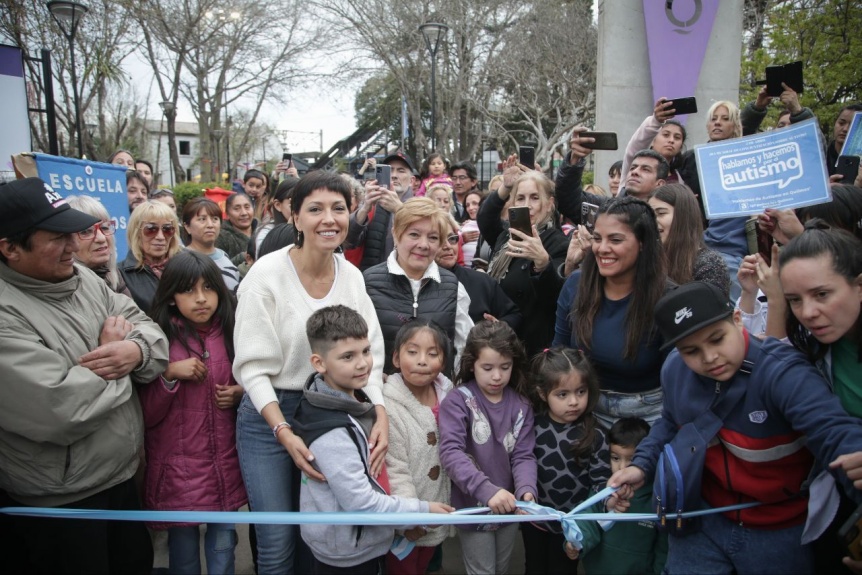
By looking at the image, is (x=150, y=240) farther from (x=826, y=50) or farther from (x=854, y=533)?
(x=826, y=50)

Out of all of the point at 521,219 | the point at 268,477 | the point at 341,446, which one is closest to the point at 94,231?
the point at 268,477

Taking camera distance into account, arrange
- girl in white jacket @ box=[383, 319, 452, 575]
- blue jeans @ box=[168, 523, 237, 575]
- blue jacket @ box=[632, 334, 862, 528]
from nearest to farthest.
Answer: blue jacket @ box=[632, 334, 862, 528] → girl in white jacket @ box=[383, 319, 452, 575] → blue jeans @ box=[168, 523, 237, 575]

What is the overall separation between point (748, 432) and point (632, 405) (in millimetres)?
739

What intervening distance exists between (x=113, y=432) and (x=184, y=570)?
920 millimetres

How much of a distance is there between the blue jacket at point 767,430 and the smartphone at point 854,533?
11 centimetres

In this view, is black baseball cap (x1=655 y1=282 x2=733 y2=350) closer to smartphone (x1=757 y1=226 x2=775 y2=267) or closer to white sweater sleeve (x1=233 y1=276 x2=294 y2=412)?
smartphone (x1=757 y1=226 x2=775 y2=267)

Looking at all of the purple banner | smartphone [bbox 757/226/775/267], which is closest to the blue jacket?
smartphone [bbox 757/226/775/267]

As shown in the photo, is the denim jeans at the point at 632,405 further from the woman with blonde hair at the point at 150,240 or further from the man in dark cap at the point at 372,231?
the woman with blonde hair at the point at 150,240

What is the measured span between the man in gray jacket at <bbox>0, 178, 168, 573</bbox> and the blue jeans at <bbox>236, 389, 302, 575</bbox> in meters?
0.52

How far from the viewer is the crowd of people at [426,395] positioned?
2.26 m

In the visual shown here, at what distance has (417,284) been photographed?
11.6ft


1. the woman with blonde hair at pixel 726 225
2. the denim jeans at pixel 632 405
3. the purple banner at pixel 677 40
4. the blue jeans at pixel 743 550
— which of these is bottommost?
the blue jeans at pixel 743 550

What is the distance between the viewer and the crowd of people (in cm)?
226

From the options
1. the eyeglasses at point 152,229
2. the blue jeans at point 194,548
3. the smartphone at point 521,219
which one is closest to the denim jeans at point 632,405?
the smartphone at point 521,219
